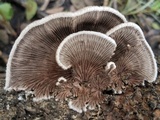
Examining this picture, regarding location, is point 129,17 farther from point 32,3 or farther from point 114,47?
point 114,47

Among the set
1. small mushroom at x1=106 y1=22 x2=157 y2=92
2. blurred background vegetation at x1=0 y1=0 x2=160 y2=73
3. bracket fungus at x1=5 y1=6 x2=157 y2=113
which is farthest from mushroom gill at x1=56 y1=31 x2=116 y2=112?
blurred background vegetation at x1=0 y1=0 x2=160 y2=73

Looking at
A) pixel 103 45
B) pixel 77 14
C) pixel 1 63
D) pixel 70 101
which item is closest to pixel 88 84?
pixel 70 101

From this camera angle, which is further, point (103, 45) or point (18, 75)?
point (18, 75)

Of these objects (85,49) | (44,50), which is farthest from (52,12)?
(85,49)

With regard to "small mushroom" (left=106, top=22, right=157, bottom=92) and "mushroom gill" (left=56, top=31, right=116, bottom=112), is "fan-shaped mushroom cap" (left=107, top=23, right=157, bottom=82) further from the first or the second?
"mushroom gill" (left=56, top=31, right=116, bottom=112)

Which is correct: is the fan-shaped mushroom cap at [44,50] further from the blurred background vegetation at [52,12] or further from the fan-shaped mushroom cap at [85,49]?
the blurred background vegetation at [52,12]

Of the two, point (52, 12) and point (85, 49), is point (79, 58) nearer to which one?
point (85, 49)

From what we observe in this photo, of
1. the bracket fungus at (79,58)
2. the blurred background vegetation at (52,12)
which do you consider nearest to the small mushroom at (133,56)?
the bracket fungus at (79,58)
